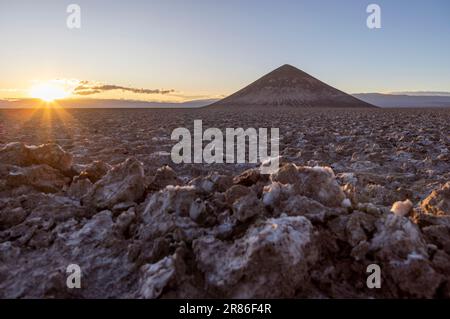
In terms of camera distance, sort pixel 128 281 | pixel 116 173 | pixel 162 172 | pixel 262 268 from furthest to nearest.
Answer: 1. pixel 162 172
2. pixel 116 173
3. pixel 128 281
4. pixel 262 268

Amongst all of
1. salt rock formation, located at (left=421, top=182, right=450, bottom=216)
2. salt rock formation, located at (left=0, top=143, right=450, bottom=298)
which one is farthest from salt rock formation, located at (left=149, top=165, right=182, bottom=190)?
salt rock formation, located at (left=421, top=182, right=450, bottom=216)

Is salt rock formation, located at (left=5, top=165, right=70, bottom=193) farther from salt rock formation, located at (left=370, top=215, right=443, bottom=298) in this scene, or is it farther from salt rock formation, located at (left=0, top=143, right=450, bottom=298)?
salt rock formation, located at (left=370, top=215, right=443, bottom=298)

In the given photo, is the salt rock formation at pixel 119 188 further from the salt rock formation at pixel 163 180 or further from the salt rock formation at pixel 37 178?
the salt rock formation at pixel 37 178

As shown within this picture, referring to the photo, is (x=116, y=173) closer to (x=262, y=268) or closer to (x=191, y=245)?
(x=191, y=245)

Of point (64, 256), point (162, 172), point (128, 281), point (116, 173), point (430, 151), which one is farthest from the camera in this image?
point (430, 151)

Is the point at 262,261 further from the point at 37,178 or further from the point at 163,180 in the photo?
the point at 37,178
